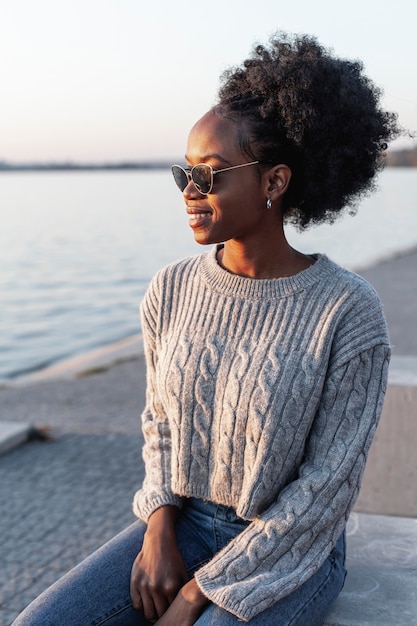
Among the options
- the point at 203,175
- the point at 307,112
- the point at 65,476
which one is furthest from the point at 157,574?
the point at 65,476

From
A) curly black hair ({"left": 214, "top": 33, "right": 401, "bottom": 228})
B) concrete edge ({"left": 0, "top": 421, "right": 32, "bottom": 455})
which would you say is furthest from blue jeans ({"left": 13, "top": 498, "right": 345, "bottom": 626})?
concrete edge ({"left": 0, "top": 421, "right": 32, "bottom": 455})

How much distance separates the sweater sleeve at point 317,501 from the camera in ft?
7.22

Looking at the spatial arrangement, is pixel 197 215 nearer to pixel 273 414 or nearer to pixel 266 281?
pixel 266 281

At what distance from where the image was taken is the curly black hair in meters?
2.33

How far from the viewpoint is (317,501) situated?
2.24 metres

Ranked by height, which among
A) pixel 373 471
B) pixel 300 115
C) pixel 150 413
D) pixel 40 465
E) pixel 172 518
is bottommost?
pixel 40 465

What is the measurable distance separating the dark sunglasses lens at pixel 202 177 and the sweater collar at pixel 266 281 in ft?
0.97

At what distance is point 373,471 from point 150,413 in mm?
2208

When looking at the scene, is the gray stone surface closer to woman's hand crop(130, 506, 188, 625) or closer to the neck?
the neck

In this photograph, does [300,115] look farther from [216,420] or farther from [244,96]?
[216,420]

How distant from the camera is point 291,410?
2.29 meters

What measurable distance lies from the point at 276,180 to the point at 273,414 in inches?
26.6

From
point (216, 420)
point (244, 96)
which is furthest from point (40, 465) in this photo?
point (244, 96)

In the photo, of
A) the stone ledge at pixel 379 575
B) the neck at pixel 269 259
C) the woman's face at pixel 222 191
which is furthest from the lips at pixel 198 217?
the stone ledge at pixel 379 575
